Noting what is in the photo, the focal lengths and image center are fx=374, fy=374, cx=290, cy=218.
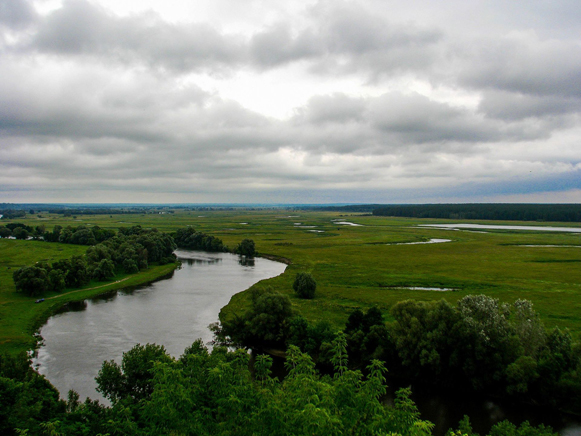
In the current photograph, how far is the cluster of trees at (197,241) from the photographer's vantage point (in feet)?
389

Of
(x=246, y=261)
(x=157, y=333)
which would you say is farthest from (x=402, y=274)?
(x=157, y=333)

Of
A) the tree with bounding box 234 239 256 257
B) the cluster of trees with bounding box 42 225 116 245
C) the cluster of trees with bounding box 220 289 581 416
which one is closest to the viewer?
the cluster of trees with bounding box 220 289 581 416

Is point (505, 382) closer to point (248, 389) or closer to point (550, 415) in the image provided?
point (550, 415)

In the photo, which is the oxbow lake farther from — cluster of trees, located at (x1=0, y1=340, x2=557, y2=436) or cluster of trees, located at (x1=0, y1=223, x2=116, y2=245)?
cluster of trees, located at (x1=0, y1=223, x2=116, y2=245)

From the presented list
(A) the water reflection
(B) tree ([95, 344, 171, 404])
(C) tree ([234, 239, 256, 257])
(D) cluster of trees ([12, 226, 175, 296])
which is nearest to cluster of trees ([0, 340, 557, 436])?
(B) tree ([95, 344, 171, 404])

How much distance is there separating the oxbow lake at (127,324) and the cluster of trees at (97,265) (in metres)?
7.97

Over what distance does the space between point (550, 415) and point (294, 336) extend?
20900 mm

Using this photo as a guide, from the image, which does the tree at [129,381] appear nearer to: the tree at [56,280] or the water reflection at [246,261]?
the tree at [56,280]

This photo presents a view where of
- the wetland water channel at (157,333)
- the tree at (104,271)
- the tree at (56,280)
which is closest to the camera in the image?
the wetland water channel at (157,333)

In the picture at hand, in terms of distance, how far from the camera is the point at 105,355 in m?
37.1

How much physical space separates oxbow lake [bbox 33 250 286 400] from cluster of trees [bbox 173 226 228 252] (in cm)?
3968

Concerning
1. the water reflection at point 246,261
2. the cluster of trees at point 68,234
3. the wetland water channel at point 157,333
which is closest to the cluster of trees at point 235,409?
the wetland water channel at point 157,333

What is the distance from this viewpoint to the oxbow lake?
34.7 metres

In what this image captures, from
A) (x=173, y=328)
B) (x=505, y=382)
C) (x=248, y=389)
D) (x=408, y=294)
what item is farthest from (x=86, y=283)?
(x=505, y=382)
